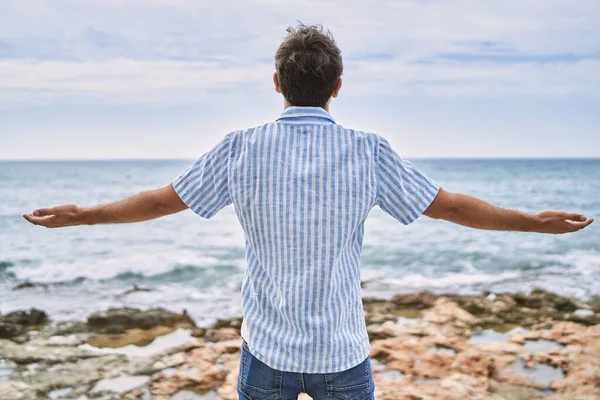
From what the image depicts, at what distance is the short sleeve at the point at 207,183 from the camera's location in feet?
5.82

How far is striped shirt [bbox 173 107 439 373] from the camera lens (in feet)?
5.55

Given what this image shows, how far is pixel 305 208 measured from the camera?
1.68 meters

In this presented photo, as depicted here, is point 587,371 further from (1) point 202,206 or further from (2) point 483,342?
(1) point 202,206

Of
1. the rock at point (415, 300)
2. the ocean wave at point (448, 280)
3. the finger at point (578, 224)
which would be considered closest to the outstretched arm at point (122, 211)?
the finger at point (578, 224)

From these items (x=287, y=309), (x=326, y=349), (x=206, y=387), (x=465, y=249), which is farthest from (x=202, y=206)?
(x=465, y=249)

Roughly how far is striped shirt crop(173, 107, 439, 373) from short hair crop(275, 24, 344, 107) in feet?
0.16

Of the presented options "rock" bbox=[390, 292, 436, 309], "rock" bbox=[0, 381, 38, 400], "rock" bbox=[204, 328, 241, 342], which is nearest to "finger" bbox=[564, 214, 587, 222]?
"rock" bbox=[0, 381, 38, 400]

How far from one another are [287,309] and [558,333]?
532 cm

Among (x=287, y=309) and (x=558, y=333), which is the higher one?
(x=287, y=309)

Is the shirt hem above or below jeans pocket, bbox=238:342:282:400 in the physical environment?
above

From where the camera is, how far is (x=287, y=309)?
173cm

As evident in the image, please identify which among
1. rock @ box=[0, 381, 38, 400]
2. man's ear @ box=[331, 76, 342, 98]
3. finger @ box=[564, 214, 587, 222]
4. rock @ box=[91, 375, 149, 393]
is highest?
man's ear @ box=[331, 76, 342, 98]

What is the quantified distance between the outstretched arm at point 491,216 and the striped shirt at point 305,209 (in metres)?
0.07

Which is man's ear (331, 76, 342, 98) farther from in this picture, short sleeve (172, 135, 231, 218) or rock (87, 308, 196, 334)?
rock (87, 308, 196, 334)
